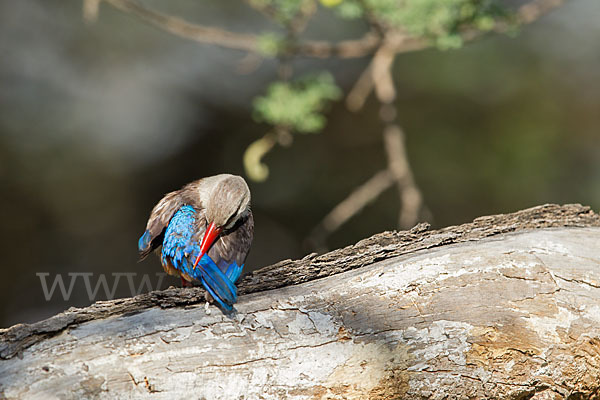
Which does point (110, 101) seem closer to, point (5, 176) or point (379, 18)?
point (5, 176)

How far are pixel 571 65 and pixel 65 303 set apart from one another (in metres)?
4.98

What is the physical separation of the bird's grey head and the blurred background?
219 centimetres

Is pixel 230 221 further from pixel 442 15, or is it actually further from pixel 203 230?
pixel 442 15

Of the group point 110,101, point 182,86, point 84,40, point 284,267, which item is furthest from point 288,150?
point 284,267

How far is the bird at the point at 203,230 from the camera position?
2.49m

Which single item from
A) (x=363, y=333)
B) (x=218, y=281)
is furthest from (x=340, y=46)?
(x=363, y=333)

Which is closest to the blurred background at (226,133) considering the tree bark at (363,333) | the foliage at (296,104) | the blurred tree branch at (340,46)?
the blurred tree branch at (340,46)

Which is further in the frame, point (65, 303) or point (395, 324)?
point (65, 303)

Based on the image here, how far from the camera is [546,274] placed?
2.06 meters

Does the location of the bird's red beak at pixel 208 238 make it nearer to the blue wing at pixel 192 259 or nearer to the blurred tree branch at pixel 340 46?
the blue wing at pixel 192 259

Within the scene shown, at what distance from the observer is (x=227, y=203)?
2727mm

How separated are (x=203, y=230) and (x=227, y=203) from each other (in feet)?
0.50

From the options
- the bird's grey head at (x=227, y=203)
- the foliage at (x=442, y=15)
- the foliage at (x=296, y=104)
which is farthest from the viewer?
the foliage at (x=296, y=104)

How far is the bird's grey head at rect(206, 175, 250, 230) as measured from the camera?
8.84 ft
